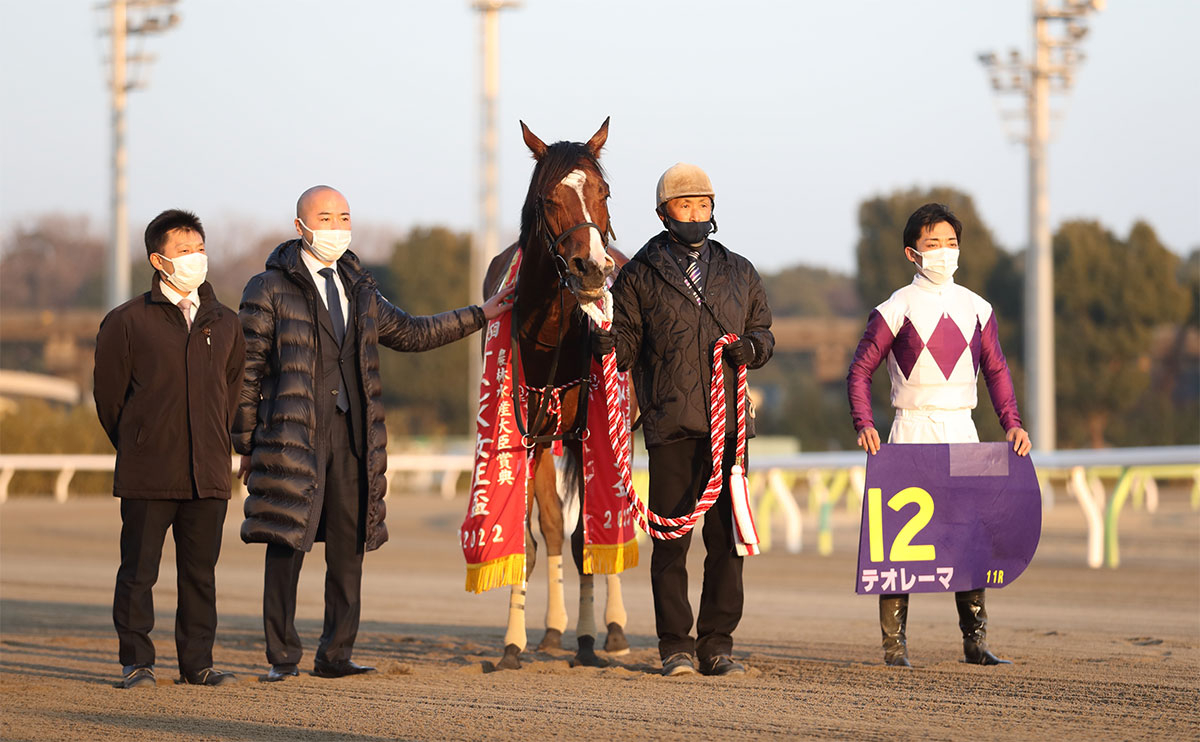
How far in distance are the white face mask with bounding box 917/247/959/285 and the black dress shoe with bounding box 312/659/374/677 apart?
2966 mm

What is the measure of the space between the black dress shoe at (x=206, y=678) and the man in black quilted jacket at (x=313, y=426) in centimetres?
21

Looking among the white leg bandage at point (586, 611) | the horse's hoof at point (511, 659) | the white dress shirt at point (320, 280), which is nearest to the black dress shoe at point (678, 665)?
the horse's hoof at point (511, 659)

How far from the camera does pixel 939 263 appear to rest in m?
6.79

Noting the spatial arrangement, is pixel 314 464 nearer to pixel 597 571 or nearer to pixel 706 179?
pixel 597 571

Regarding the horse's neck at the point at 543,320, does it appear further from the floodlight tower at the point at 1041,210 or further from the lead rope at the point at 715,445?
the floodlight tower at the point at 1041,210

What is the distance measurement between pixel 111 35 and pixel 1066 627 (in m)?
24.2

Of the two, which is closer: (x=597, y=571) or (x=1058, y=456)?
(x=597, y=571)

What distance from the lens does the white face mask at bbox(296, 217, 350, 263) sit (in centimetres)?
677

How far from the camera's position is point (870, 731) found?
5.08 metres

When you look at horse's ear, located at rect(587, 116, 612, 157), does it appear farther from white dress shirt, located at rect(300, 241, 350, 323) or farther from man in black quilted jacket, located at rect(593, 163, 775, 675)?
white dress shirt, located at rect(300, 241, 350, 323)

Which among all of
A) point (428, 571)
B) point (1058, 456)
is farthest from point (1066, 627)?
point (428, 571)

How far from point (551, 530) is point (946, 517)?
1.91m

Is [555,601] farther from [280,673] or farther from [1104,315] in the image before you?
[1104,315]

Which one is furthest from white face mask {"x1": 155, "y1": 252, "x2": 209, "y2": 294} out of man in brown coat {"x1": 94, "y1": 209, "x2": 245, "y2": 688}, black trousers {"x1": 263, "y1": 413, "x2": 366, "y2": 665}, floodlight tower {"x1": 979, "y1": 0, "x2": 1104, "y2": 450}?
floodlight tower {"x1": 979, "y1": 0, "x2": 1104, "y2": 450}
